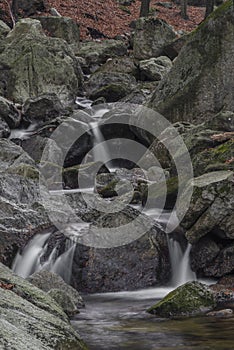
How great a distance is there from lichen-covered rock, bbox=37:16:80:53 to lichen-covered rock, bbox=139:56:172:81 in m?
4.62

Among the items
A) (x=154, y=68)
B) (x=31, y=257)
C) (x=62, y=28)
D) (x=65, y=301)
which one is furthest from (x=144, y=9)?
(x=65, y=301)

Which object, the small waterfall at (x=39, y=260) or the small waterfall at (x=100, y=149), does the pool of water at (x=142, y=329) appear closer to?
the small waterfall at (x=39, y=260)

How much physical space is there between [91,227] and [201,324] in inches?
150

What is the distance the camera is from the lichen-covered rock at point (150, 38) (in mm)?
23531

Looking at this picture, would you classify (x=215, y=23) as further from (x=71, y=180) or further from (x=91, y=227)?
(x=91, y=227)

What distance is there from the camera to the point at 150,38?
938 inches

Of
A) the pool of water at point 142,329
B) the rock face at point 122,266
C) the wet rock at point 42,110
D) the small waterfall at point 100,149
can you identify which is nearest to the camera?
the pool of water at point 142,329

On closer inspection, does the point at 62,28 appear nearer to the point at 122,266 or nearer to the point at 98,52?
the point at 98,52

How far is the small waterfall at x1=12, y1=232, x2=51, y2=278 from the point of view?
29.7 feet

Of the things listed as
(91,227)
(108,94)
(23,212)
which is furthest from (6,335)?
(108,94)

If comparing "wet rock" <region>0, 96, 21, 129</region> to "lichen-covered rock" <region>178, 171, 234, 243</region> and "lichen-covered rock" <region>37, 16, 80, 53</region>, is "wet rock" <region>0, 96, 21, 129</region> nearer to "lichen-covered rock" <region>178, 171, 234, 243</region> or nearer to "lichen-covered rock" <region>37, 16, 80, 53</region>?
"lichen-covered rock" <region>178, 171, 234, 243</region>

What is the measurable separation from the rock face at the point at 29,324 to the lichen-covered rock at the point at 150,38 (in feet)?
64.6

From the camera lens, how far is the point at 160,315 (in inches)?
265

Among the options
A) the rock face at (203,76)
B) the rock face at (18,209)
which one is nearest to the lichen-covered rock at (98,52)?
the rock face at (203,76)
